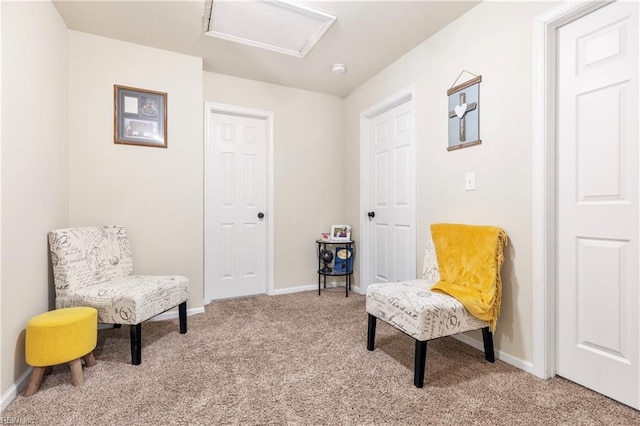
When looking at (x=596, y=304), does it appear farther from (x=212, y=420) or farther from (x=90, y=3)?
(x=90, y=3)

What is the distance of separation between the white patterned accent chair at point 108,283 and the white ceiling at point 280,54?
5.02 feet

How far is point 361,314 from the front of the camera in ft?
9.25

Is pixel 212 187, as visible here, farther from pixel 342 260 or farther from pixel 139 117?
pixel 342 260

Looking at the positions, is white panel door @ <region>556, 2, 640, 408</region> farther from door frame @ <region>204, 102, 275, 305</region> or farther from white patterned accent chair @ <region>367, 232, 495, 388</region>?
door frame @ <region>204, 102, 275, 305</region>

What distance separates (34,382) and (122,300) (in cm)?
51

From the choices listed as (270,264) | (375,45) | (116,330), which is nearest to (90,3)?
(375,45)

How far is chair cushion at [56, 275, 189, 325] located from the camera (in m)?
1.88

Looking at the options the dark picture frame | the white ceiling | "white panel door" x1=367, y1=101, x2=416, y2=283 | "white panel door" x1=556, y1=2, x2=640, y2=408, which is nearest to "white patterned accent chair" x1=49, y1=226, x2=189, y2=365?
the dark picture frame

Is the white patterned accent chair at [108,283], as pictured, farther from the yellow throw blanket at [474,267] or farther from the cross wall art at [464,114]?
the cross wall art at [464,114]

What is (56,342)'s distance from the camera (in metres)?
1.59

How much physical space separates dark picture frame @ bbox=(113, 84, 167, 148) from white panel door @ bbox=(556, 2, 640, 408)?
113 inches

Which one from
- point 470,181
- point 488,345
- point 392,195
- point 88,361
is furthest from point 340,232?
point 88,361

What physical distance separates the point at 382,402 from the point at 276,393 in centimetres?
52

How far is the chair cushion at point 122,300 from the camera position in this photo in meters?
1.88
